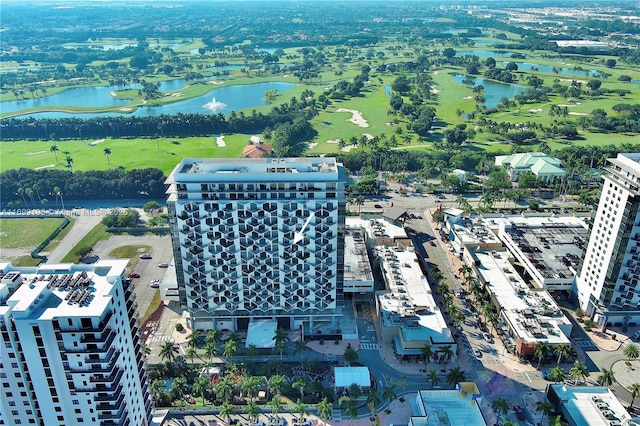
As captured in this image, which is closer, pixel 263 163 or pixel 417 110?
pixel 263 163

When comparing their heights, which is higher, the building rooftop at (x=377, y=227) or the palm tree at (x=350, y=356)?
the building rooftop at (x=377, y=227)

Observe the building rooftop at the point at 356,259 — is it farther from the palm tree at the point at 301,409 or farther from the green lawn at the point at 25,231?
the green lawn at the point at 25,231

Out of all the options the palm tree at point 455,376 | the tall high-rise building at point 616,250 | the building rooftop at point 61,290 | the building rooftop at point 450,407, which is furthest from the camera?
the tall high-rise building at point 616,250

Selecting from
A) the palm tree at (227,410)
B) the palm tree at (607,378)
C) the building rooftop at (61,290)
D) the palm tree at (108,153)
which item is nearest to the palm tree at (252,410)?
the palm tree at (227,410)

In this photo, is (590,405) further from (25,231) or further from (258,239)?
(25,231)

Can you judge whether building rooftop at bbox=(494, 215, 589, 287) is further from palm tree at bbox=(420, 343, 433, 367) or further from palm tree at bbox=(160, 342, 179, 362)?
palm tree at bbox=(160, 342, 179, 362)

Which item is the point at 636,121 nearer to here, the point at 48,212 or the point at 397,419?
the point at 397,419

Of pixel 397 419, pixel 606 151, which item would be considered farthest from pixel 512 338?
pixel 606 151
